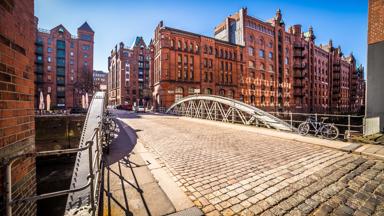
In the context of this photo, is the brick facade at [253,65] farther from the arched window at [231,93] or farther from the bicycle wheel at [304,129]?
the bicycle wheel at [304,129]

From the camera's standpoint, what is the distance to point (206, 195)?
311 centimetres

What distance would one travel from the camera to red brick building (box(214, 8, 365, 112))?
1437 inches

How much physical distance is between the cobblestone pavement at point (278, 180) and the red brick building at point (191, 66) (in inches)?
951

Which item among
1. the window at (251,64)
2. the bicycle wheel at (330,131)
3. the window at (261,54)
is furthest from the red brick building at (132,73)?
the bicycle wheel at (330,131)

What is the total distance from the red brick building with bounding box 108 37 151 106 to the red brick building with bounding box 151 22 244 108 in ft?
79.3

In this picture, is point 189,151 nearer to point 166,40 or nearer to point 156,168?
point 156,168

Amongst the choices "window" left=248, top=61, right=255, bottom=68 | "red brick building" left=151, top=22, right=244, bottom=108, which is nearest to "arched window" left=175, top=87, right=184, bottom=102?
"red brick building" left=151, top=22, right=244, bottom=108

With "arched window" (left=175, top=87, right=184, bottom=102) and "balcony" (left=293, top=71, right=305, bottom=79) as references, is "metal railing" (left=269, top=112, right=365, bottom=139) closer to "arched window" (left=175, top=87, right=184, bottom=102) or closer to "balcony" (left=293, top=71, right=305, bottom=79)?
"balcony" (left=293, top=71, right=305, bottom=79)

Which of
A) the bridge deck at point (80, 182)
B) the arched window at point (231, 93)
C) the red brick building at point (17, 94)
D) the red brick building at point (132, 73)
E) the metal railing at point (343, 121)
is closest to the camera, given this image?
the red brick building at point (17, 94)

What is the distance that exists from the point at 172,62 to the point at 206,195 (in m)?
28.5

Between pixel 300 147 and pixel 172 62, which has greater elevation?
pixel 172 62

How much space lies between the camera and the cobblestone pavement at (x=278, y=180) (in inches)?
109

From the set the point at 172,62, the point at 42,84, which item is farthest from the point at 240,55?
the point at 42,84

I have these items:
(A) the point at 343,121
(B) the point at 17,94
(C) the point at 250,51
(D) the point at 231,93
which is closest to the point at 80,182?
(B) the point at 17,94
